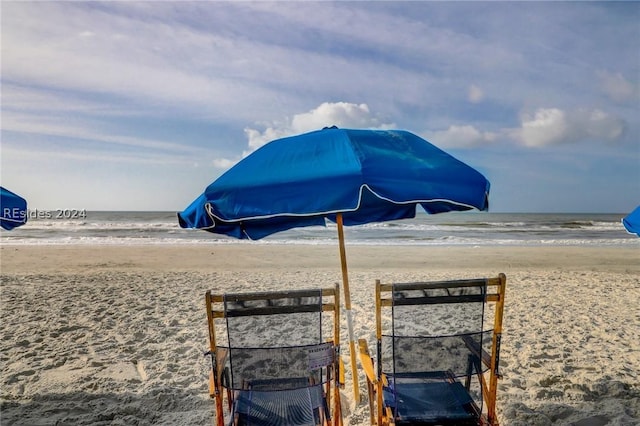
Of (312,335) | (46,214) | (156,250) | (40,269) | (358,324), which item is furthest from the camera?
(46,214)

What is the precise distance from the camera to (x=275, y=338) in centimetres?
254

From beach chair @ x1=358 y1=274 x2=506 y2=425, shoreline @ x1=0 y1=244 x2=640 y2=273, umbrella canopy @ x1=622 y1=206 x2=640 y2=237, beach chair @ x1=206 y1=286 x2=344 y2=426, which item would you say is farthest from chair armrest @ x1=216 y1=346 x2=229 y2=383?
shoreline @ x1=0 y1=244 x2=640 y2=273

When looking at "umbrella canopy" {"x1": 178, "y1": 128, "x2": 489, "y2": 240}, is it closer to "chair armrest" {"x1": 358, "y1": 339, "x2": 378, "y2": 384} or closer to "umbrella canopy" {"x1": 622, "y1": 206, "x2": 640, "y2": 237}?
"chair armrest" {"x1": 358, "y1": 339, "x2": 378, "y2": 384}

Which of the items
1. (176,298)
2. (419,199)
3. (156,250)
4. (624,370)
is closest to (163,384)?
(419,199)

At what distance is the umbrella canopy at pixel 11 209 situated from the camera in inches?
170

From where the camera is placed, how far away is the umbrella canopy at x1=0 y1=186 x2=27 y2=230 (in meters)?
4.33

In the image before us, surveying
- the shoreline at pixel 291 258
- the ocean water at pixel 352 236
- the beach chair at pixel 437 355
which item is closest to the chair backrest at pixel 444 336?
the beach chair at pixel 437 355

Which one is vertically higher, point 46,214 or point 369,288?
point 46,214

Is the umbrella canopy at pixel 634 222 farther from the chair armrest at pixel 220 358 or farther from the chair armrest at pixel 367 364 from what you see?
the chair armrest at pixel 220 358

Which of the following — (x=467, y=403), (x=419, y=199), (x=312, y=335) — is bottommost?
(x=467, y=403)

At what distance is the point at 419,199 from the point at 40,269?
463 inches

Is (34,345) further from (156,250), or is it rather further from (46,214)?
(46,214)

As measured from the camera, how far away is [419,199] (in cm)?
229

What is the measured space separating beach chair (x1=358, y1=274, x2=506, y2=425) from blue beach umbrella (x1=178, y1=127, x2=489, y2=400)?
0.53 meters
